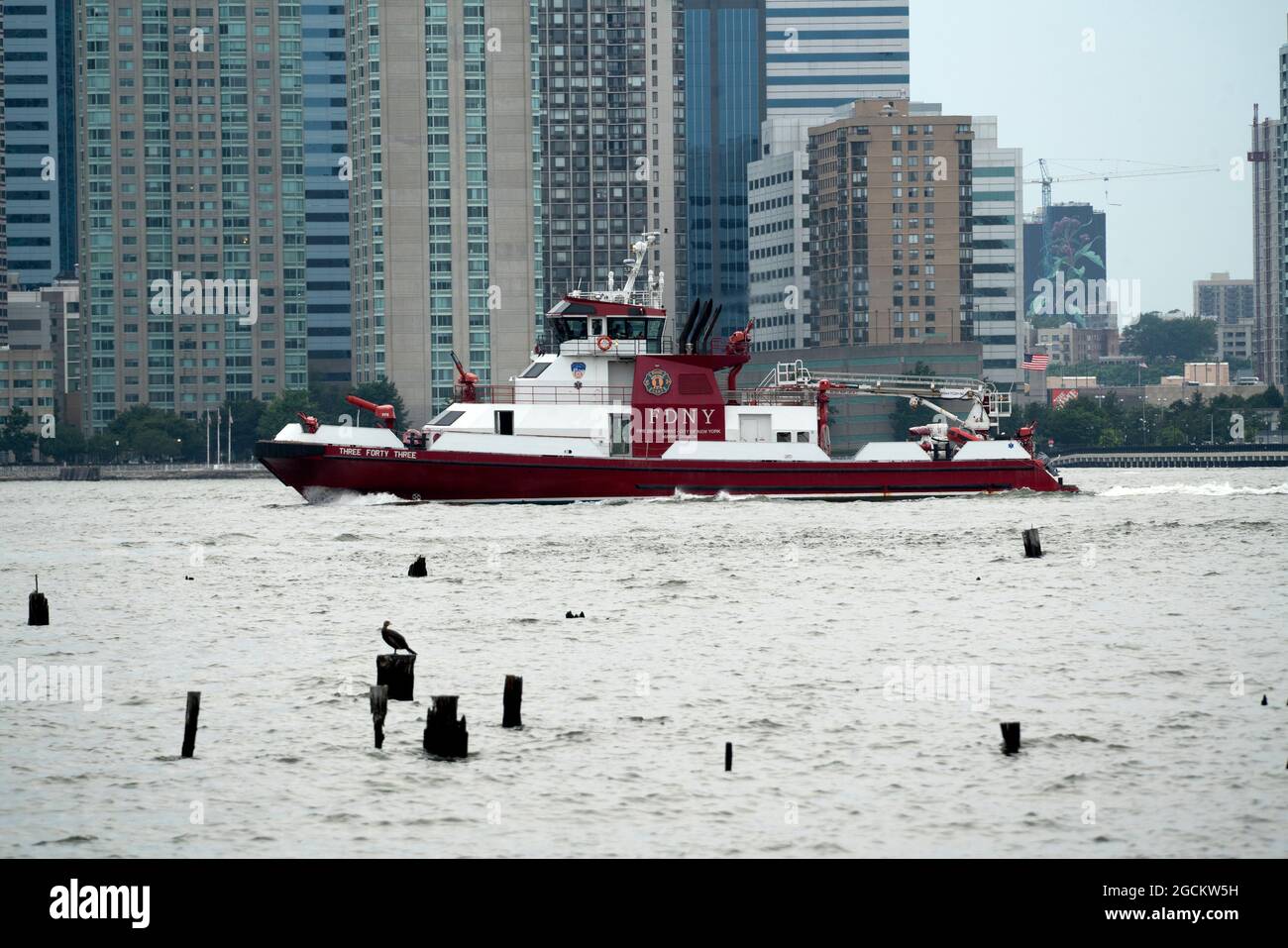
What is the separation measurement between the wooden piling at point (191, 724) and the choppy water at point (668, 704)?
343 millimetres

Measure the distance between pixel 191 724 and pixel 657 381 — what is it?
4879 centimetres

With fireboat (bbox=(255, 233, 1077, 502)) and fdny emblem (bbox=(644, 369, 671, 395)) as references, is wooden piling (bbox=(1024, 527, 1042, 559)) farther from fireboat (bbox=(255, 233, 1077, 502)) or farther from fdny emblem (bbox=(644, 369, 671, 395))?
fdny emblem (bbox=(644, 369, 671, 395))

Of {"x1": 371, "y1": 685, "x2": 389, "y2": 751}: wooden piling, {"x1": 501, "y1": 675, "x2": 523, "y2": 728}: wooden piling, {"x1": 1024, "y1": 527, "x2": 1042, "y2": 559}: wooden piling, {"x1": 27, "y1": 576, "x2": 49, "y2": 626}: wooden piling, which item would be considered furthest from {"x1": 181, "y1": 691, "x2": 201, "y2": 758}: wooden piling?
{"x1": 1024, "y1": 527, "x2": 1042, "y2": 559}: wooden piling

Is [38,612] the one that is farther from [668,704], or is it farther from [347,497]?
[347,497]

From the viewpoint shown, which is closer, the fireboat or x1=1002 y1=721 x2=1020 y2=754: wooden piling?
x1=1002 y1=721 x2=1020 y2=754: wooden piling

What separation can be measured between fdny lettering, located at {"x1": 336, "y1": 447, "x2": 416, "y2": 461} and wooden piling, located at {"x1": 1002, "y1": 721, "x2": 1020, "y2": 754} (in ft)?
161

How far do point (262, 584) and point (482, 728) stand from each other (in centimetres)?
2136

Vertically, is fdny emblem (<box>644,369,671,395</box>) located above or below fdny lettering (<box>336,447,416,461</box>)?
above

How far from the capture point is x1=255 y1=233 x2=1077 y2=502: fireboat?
6812 cm

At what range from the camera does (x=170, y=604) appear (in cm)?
3934

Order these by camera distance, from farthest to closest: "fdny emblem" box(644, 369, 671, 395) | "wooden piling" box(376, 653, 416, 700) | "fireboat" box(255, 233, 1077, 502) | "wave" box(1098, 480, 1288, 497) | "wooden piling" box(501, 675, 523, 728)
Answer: "wave" box(1098, 480, 1288, 497)
"fdny emblem" box(644, 369, 671, 395)
"fireboat" box(255, 233, 1077, 502)
"wooden piling" box(376, 653, 416, 700)
"wooden piling" box(501, 675, 523, 728)

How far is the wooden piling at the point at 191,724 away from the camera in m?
21.4

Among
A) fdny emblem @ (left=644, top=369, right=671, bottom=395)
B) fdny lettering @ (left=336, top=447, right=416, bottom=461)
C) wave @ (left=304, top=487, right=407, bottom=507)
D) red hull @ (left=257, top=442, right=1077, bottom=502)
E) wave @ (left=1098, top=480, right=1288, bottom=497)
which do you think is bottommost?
wave @ (left=1098, top=480, right=1288, bottom=497)

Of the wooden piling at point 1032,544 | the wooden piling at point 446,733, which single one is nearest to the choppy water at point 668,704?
the wooden piling at point 446,733
